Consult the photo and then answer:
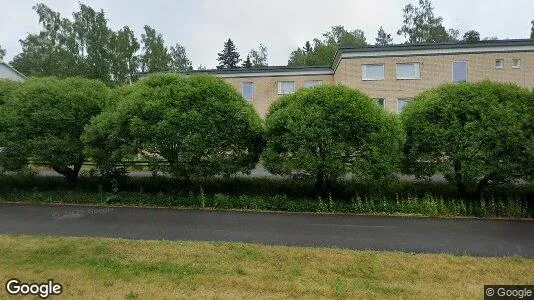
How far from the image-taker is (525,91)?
10.6m

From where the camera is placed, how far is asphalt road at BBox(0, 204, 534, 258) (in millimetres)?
7145

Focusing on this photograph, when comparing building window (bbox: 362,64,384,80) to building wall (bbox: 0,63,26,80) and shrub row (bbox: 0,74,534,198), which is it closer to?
shrub row (bbox: 0,74,534,198)

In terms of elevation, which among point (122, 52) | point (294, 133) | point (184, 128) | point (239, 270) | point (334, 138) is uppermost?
point (122, 52)

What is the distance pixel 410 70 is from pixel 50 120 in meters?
22.1

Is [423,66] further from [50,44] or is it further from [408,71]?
[50,44]

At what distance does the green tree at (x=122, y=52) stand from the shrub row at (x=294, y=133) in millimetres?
26968

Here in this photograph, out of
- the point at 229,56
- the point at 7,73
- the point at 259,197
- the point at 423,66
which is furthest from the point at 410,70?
the point at 229,56

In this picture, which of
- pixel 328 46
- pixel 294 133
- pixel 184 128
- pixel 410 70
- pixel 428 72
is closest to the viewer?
pixel 294 133

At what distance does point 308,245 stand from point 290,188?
5.07m

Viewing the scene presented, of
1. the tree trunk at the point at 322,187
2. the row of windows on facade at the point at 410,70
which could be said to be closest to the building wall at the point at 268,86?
the row of windows on facade at the point at 410,70

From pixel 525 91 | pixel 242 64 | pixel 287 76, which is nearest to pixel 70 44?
pixel 287 76

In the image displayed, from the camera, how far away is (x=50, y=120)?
39.1 feet

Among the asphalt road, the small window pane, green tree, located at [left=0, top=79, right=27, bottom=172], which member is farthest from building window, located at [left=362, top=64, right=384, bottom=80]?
green tree, located at [left=0, top=79, right=27, bottom=172]

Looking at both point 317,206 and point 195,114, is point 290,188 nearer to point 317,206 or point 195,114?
point 317,206
